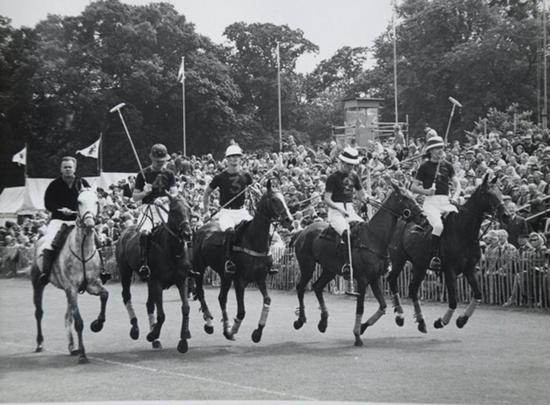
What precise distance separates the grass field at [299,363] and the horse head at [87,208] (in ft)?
7.48

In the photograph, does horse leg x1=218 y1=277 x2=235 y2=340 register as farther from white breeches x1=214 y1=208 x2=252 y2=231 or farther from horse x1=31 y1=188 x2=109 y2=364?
horse x1=31 y1=188 x2=109 y2=364

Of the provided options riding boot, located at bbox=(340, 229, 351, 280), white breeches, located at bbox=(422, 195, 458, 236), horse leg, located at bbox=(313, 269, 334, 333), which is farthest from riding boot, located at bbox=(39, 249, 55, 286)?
white breeches, located at bbox=(422, 195, 458, 236)

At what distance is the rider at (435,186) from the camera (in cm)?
1457

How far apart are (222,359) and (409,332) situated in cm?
450

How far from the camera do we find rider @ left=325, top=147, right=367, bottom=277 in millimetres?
14164

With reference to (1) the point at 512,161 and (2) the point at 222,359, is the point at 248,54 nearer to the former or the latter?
(1) the point at 512,161

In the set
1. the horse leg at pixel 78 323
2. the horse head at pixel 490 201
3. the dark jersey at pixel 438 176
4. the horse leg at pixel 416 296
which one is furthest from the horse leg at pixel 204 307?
the horse head at pixel 490 201

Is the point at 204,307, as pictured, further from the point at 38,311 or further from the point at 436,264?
the point at 436,264

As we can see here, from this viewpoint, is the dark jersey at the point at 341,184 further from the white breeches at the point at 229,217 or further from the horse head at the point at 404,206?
the white breeches at the point at 229,217

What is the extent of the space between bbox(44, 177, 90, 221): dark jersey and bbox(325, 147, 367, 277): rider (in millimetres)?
4632

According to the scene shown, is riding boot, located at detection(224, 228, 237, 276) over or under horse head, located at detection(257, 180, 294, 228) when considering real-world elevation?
under

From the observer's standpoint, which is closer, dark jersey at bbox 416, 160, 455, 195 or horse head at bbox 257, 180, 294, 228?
horse head at bbox 257, 180, 294, 228

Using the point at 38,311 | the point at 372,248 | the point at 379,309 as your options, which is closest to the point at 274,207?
the point at 372,248

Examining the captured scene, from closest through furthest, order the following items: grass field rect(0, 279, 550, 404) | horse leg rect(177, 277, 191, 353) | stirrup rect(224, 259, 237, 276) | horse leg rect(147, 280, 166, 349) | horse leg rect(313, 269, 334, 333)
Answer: grass field rect(0, 279, 550, 404), horse leg rect(177, 277, 191, 353), horse leg rect(147, 280, 166, 349), stirrup rect(224, 259, 237, 276), horse leg rect(313, 269, 334, 333)
